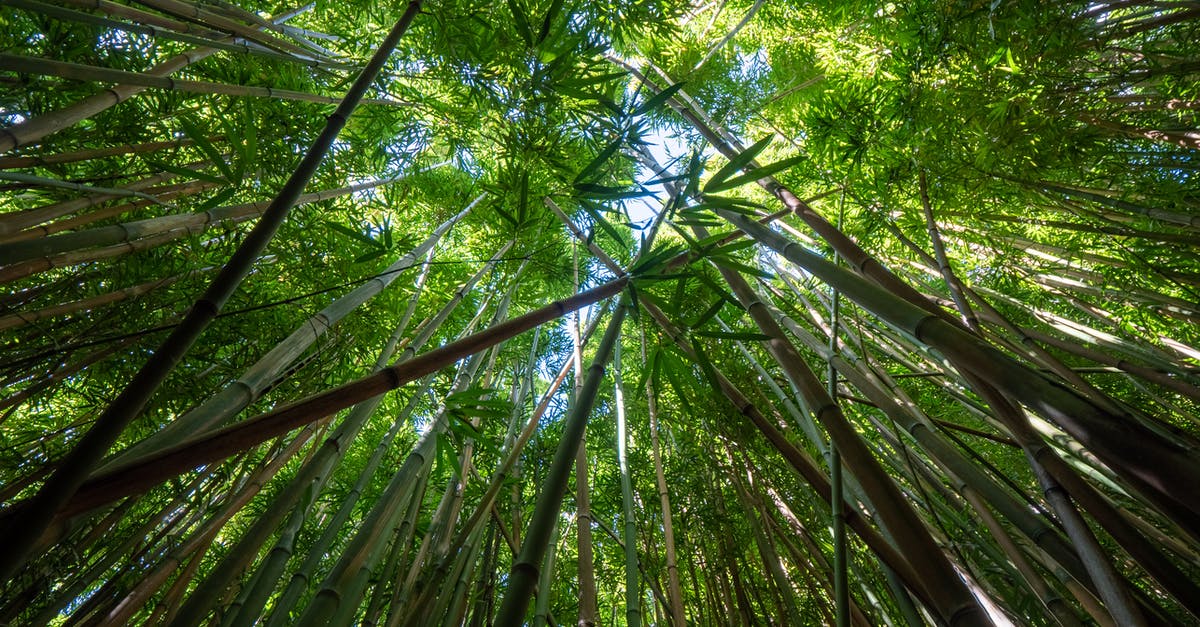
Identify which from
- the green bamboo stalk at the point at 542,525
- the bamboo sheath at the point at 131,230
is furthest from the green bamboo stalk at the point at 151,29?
the green bamboo stalk at the point at 542,525

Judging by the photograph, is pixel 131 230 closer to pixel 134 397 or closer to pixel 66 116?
pixel 66 116

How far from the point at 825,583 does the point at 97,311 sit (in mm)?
2552

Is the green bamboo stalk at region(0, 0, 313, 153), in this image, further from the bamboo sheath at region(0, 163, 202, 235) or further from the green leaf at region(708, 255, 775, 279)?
the green leaf at region(708, 255, 775, 279)

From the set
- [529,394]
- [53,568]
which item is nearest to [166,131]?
[53,568]

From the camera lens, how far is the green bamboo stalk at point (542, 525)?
1.82 feet

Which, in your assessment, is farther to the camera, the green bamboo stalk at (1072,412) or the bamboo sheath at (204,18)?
the bamboo sheath at (204,18)

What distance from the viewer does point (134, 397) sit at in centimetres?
56

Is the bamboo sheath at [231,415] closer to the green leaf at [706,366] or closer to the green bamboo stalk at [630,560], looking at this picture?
the green leaf at [706,366]

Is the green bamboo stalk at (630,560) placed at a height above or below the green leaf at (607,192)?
below

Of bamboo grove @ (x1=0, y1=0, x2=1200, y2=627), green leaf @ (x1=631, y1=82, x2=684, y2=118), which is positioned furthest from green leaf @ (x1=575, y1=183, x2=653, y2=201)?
green leaf @ (x1=631, y1=82, x2=684, y2=118)

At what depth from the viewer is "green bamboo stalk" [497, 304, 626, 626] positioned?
0.55 m

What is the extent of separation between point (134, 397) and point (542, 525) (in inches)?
18.4

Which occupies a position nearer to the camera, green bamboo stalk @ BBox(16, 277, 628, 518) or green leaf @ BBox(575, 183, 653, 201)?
green bamboo stalk @ BBox(16, 277, 628, 518)

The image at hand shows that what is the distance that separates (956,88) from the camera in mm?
1941
